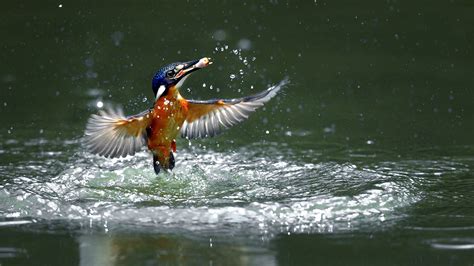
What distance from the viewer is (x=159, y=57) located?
8.59 m

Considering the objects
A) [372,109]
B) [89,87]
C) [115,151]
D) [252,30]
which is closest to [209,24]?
[252,30]

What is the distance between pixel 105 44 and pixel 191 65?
12.7 feet

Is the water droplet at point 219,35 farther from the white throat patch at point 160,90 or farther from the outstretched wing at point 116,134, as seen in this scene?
the white throat patch at point 160,90

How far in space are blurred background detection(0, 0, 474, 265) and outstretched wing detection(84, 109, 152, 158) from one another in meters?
0.22

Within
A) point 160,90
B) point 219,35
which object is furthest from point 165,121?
point 219,35

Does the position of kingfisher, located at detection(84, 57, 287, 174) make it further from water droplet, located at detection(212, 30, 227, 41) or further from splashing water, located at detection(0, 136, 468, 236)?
water droplet, located at detection(212, 30, 227, 41)

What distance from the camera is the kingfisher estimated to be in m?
5.29

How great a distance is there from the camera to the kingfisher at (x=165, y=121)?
5285 mm

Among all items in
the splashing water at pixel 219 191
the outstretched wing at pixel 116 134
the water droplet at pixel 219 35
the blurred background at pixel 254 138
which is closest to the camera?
the blurred background at pixel 254 138

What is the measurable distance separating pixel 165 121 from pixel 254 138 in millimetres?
1377

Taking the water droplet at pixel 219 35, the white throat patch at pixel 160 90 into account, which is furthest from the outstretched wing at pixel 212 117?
the water droplet at pixel 219 35

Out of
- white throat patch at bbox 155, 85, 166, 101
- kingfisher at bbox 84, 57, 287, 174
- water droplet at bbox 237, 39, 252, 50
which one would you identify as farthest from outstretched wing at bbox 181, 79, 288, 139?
water droplet at bbox 237, 39, 252, 50

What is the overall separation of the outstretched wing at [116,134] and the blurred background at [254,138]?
0.22m

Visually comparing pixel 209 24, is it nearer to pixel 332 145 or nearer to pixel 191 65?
pixel 332 145
